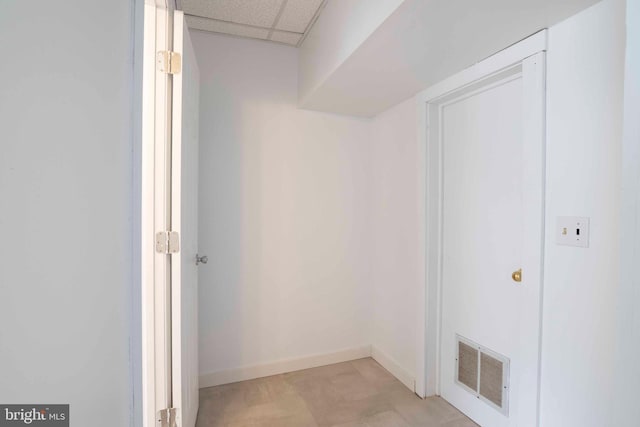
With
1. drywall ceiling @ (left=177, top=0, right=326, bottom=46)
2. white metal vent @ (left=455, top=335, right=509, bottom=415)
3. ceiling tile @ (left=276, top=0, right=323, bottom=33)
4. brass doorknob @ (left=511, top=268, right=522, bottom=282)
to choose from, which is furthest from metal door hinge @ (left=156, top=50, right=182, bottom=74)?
white metal vent @ (left=455, top=335, right=509, bottom=415)

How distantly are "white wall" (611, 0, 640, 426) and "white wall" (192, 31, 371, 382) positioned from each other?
6.49 ft

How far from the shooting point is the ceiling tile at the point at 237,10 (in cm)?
189

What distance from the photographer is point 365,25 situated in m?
1.44

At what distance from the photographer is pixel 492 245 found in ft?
5.76

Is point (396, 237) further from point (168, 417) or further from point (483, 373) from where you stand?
point (168, 417)

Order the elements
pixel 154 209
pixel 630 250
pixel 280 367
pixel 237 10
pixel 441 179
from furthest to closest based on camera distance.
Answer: pixel 280 367, pixel 441 179, pixel 237 10, pixel 154 209, pixel 630 250

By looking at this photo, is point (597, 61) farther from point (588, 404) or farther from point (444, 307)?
point (444, 307)

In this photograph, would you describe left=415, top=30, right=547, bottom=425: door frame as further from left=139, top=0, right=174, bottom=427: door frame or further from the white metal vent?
left=139, top=0, right=174, bottom=427: door frame

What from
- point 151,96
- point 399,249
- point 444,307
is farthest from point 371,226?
point 151,96

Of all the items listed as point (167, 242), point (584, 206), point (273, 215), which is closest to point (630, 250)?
point (584, 206)

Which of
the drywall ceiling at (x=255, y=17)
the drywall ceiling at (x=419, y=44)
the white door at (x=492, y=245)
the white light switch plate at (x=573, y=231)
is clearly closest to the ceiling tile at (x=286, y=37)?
the drywall ceiling at (x=255, y=17)

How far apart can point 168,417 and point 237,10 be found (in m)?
2.37

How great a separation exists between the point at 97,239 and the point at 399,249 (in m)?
2.17

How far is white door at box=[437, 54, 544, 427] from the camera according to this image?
142 centimetres
